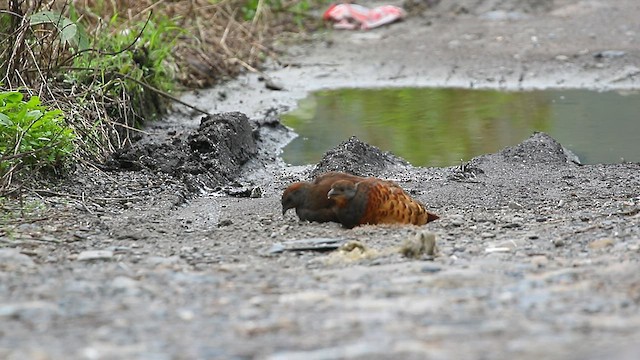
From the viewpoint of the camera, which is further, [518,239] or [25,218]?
[25,218]

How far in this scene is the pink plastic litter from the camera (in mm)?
12836

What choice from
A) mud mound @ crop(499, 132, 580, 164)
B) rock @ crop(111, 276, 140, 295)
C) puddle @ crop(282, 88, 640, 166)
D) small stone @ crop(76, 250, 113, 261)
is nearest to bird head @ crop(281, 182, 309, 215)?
small stone @ crop(76, 250, 113, 261)

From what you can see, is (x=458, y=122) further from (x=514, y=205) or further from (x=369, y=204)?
(x=369, y=204)

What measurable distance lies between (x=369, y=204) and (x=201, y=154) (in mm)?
2380

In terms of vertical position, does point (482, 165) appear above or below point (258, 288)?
below

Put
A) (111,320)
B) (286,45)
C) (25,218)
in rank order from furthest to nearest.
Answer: (286,45) < (25,218) < (111,320)

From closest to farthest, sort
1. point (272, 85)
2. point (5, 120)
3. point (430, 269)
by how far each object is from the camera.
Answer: point (430, 269) < point (5, 120) < point (272, 85)

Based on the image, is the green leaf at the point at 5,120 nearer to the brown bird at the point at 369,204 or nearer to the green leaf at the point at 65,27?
the green leaf at the point at 65,27

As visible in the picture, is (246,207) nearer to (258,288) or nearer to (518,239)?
(518,239)

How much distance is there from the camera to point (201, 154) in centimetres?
716

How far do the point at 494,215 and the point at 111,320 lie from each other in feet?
8.88

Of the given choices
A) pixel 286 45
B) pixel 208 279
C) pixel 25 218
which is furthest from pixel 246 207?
pixel 286 45

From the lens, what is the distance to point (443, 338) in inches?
114

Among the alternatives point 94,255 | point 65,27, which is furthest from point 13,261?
point 65,27
